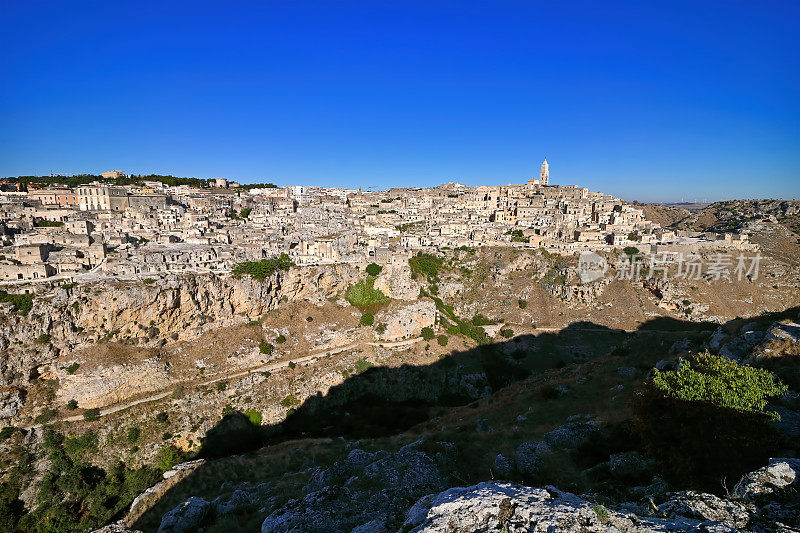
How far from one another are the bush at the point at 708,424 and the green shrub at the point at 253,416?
3097 cm

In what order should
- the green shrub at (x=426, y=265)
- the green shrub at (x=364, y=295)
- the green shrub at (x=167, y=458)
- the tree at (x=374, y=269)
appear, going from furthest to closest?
the green shrub at (x=426, y=265)
the tree at (x=374, y=269)
the green shrub at (x=364, y=295)
the green shrub at (x=167, y=458)

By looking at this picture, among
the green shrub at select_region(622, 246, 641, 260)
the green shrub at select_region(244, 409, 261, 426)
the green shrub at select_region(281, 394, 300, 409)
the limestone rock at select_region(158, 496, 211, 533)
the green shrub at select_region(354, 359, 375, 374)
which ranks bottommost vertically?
the green shrub at select_region(244, 409, 261, 426)

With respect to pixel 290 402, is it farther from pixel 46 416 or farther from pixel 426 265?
pixel 426 265

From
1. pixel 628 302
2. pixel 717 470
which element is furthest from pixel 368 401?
pixel 628 302

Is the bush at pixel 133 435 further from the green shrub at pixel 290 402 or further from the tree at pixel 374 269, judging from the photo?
the tree at pixel 374 269

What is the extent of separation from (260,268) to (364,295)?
12990 mm

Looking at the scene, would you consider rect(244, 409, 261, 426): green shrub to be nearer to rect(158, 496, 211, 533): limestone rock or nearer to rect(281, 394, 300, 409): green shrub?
rect(281, 394, 300, 409): green shrub

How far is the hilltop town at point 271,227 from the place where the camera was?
43156mm

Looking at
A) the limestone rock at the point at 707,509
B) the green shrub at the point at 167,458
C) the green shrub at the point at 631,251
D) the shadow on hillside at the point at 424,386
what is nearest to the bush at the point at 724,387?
the limestone rock at the point at 707,509

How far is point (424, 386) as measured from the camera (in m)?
39.6

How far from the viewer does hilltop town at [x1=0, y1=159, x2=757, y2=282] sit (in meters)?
43.2

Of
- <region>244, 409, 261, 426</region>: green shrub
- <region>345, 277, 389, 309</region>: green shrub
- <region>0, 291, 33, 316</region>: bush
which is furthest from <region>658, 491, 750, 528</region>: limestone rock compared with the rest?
<region>0, 291, 33, 316</region>: bush

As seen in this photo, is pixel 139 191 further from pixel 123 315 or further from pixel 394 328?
pixel 394 328

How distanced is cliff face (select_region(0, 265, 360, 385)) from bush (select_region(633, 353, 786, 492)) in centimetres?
3939
